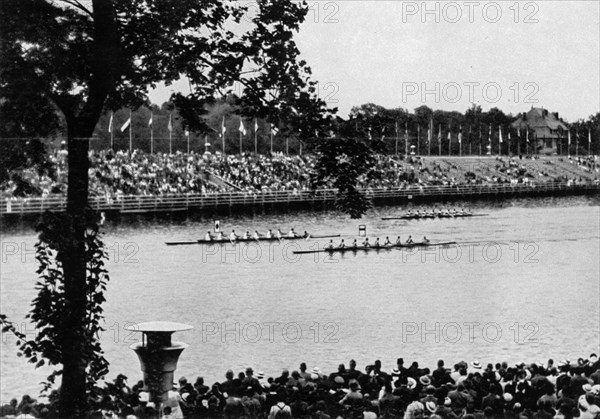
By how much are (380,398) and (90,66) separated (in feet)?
28.5

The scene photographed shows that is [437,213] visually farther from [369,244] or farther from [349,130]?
[349,130]

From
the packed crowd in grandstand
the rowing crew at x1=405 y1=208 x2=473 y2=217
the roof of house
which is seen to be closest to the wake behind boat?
the rowing crew at x1=405 y1=208 x2=473 y2=217

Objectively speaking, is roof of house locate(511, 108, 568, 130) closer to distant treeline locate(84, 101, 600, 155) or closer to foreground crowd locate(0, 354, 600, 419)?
distant treeline locate(84, 101, 600, 155)

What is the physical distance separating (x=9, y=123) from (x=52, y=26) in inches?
65.0

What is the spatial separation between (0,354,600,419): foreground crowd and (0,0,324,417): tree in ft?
7.76

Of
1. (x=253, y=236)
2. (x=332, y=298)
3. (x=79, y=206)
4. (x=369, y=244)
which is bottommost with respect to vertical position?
(x=332, y=298)

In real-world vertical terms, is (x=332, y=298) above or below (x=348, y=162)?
below

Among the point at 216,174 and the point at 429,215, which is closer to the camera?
the point at 429,215

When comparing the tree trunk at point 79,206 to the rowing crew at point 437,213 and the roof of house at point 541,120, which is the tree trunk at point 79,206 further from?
the roof of house at point 541,120

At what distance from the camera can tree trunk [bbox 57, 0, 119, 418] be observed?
41.4 feet

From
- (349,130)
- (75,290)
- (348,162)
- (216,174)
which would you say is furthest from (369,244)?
(75,290)

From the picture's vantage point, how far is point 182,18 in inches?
524

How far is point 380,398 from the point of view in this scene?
17.9 metres

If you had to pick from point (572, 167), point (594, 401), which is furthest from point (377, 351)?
point (572, 167)
